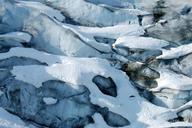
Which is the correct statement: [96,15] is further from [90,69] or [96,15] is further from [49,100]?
[49,100]

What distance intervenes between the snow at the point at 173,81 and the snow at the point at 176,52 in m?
0.94

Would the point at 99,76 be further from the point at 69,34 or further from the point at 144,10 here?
the point at 144,10

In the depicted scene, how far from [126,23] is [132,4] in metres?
2.76

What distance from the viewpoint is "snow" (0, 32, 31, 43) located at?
24562mm

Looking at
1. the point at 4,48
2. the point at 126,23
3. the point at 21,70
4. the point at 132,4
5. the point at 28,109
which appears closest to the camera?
the point at 28,109

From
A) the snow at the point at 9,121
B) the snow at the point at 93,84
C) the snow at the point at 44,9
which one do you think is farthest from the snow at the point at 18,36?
the snow at the point at 9,121

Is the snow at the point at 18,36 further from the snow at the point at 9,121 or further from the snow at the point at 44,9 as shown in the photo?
the snow at the point at 9,121

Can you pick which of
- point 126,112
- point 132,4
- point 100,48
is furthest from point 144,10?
point 126,112

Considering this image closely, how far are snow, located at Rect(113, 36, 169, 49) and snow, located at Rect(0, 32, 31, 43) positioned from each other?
4.06 metres

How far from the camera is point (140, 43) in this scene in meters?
25.0

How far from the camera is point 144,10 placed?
29109 mm

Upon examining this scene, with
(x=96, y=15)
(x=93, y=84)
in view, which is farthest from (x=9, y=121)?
(x=96, y=15)

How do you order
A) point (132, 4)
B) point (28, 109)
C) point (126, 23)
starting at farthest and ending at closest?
point (132, 4), point (126, 23), point (28, 109)

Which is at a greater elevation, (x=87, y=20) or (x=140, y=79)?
(x=87, y=20)
